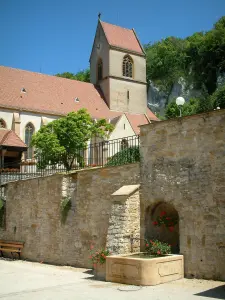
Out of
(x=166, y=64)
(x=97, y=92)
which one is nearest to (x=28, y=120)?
(x=97, y=92)

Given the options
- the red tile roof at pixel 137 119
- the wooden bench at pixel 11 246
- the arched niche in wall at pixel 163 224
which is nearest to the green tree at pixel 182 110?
the red tile roof at pixel 137 119

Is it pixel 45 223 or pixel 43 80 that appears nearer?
pixel 45 223

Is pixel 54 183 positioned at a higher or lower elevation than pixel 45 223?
higher

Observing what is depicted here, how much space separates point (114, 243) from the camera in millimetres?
11711

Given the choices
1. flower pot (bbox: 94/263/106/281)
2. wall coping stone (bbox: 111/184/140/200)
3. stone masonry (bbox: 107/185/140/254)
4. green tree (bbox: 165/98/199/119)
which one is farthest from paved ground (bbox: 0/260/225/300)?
green tree (bbox: 165/98/199/119)

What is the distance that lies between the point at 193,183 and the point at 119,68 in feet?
120

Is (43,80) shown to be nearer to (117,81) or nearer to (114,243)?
(117,81)

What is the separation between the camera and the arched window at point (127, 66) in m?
46.9

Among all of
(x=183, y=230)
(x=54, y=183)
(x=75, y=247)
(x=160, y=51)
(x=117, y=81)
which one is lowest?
(x=75, y=247)

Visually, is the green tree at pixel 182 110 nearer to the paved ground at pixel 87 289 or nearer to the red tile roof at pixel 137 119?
the red tile roof at pixel 137 119

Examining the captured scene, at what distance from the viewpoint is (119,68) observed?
1807 inches

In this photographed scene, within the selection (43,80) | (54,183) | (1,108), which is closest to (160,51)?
Result: (43,80)

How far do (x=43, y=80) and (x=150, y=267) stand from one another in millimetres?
34414

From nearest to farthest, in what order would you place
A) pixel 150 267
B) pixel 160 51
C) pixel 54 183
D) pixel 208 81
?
pixel 150 267
pixel 54 183
pixel 208 81
pixel 160 51
